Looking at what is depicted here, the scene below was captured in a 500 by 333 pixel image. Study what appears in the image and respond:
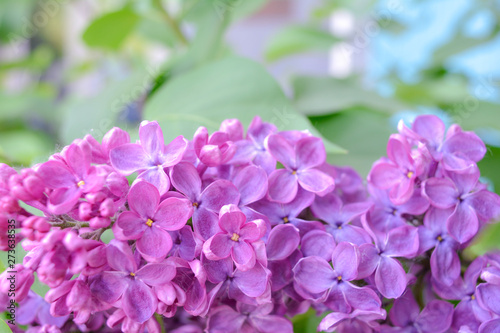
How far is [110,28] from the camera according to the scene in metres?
0.70

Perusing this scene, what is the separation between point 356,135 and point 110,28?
427 millimetres

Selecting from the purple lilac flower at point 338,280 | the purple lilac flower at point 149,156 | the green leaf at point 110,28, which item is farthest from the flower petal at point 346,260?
the green leaf at point 110,28

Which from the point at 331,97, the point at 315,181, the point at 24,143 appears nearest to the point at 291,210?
the point at 315,181

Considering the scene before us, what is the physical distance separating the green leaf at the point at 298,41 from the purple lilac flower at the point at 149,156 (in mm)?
593

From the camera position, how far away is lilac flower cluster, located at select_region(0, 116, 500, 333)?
243 millimetres

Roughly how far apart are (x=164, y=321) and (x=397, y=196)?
0.17 meters

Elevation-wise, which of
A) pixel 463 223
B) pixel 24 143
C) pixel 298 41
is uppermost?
pixel 463 223

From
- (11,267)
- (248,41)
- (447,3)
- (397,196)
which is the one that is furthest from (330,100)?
(248,41)

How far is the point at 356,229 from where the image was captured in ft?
0.94

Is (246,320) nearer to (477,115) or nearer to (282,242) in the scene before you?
(282,242)

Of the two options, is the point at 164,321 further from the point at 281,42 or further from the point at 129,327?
the point at 281,42

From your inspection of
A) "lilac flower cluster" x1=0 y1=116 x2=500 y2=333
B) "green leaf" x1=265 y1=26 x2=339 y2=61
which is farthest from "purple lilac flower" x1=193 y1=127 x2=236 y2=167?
"green leaf" x1=265 y1=26 x2=339 y2=61

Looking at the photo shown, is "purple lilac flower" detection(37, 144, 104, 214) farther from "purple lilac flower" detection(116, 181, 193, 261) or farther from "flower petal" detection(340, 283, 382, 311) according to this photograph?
"flower petal" detection(340, 283, 382, 311)

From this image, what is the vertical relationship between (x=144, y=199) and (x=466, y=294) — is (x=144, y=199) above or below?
above
